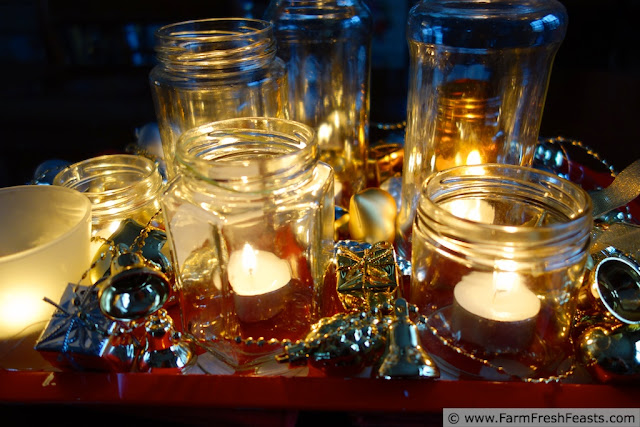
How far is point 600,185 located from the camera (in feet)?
2.35

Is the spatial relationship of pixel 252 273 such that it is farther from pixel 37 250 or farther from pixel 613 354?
pixel 613 354

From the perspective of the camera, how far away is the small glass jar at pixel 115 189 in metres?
0.54

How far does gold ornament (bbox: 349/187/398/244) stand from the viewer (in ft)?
1.93

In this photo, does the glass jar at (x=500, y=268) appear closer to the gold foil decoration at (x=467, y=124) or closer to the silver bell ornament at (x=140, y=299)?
the gold foil decoration at (x=467, y=124)

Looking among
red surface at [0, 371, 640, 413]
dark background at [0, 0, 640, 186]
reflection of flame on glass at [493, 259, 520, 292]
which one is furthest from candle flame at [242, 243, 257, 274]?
dark background at [0, 0, 640, 186]

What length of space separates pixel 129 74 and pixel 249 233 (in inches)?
59.5

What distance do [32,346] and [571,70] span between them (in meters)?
1.52

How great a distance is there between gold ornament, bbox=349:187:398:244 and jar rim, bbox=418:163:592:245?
126 mm

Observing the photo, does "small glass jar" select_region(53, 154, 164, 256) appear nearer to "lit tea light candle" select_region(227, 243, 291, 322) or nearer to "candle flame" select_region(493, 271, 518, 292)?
"lit tea light candle" select_region(227, 243, 291, 322)

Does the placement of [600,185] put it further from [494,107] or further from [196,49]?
[196,49]

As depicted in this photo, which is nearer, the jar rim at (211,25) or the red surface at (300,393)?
the red surface at (300,393)

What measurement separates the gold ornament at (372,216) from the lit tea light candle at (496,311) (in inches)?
6.3

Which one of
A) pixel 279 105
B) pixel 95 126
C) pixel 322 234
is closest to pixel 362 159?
pixel 279 105

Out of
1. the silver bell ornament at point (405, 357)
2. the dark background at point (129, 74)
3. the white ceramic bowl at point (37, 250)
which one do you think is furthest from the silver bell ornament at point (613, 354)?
the dark background at point (129, 74)
